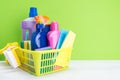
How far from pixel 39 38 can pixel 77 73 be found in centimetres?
21

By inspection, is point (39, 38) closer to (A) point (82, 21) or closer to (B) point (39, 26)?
(B) point (39, 26)

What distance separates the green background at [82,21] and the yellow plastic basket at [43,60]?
22 cm

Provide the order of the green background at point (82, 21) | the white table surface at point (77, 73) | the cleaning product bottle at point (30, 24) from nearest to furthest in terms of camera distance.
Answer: the white table surface at point (77, 73)
the cleaning product bottle at point (30, 24)
the green background at point (82, 21)

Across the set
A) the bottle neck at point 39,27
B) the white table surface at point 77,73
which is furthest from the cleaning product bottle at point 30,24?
the white table surface at point 77,73

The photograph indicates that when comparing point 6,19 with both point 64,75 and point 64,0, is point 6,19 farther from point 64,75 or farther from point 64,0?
point 64,75

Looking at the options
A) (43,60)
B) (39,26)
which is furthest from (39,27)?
(43,60)

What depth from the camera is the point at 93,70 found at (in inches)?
30.5

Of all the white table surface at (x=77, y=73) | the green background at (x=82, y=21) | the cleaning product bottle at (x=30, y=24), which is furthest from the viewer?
the green background at (x=82, y=21)

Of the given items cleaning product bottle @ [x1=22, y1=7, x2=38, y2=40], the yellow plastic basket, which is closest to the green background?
cleaning product bottle @ [x1=22, y1=7, x2=38, y2=40]

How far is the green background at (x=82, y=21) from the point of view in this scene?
3.11 feet

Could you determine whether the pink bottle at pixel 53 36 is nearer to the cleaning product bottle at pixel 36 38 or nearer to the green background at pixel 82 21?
the cleaning product bottle at pixel 36 38

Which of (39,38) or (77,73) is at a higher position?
(39,38)

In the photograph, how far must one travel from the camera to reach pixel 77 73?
28.8 inches

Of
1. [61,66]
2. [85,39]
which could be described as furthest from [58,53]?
[85,39]
